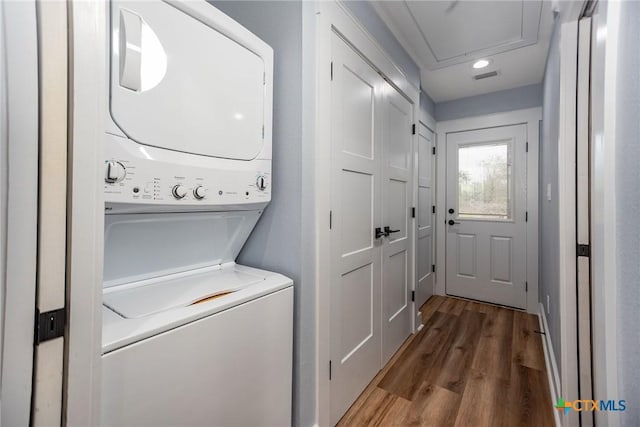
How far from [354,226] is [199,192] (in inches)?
37.4

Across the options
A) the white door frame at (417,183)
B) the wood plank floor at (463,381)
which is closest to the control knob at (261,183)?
the wood plank floor at (463,381)

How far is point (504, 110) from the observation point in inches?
124

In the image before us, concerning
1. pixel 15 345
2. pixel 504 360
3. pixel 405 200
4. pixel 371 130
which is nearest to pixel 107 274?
pixel 15 345

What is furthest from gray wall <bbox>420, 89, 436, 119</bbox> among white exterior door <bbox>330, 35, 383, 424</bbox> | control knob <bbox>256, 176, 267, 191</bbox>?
control knob <bbox>256, 176, 267, 191</bbox>

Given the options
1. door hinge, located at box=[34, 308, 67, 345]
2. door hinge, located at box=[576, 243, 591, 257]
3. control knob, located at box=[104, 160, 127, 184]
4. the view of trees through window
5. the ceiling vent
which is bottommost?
door hinge, located at box=[34, 308, 67, 345]

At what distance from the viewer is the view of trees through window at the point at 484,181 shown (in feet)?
10.5

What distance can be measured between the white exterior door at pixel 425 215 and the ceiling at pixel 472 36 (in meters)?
0.66

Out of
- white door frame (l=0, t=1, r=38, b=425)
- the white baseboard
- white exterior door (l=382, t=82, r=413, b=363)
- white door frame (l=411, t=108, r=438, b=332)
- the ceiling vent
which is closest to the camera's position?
white door frame (l=0, t=1, r=38, b=425)

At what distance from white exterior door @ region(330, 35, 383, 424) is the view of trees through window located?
196 cm

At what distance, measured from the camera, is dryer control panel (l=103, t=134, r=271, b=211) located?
781 millimetres

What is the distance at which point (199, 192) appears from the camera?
969 millimetres

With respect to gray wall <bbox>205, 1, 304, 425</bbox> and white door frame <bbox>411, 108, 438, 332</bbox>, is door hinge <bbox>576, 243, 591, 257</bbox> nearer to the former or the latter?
white door frame <bbox>411, 108, 438, 332</bbox>

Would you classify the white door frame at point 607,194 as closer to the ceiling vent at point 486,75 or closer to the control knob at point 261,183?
the control knob at point 261,183

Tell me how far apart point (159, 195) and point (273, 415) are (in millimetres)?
945
